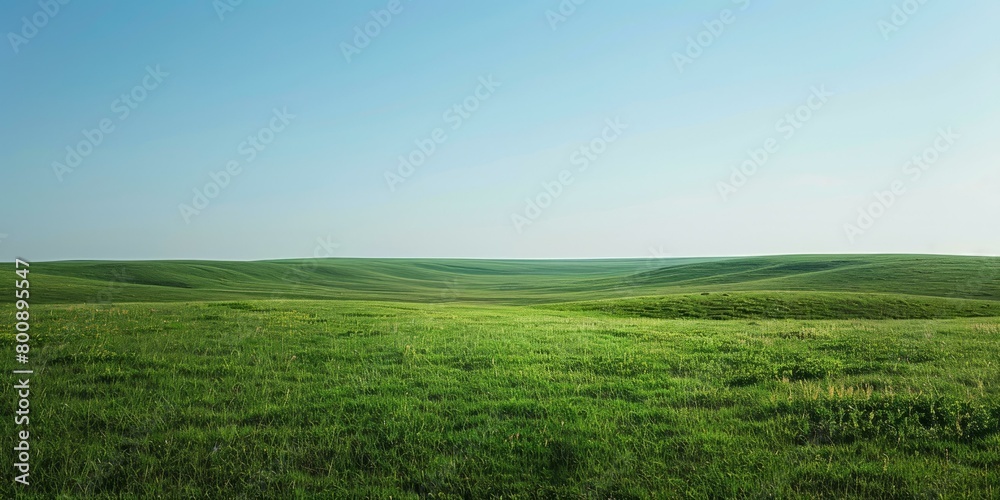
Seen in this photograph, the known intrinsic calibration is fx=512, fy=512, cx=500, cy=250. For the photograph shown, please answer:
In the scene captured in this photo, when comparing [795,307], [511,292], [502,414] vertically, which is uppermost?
[502,414]

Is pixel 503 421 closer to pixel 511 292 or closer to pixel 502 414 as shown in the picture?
pixel 502 414

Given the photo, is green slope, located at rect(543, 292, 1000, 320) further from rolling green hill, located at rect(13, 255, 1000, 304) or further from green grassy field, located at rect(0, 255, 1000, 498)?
green grassy field, located at rect(0, 255, 1000, 498)

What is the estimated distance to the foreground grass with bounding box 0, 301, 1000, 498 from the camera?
6.92 m

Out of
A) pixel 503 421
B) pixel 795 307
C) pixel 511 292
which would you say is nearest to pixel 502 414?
pixel 503 421

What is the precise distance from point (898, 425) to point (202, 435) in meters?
11.4

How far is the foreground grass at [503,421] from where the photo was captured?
272 inches

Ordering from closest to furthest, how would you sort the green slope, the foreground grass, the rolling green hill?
the foreground grass → the green slope → the rolling green hill

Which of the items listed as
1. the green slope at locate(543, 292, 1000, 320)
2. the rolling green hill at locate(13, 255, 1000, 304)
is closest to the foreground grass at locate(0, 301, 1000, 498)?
the green slope at locate(543, 292, 1000, 320)

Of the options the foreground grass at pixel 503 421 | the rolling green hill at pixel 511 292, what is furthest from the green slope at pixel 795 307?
the foreground grass at pixel 503 421

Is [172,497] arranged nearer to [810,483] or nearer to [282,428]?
[282,428]

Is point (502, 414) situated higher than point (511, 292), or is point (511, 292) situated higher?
point (502, 414)

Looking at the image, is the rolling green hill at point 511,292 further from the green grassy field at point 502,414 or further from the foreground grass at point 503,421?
the foreground grass at point 503,421

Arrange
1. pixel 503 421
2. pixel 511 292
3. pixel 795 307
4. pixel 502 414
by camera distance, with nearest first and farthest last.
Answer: pixel 503 421 < pixel 502 414 < pixel 795 307 < pixel 511 292

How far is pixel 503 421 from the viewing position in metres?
8.89
